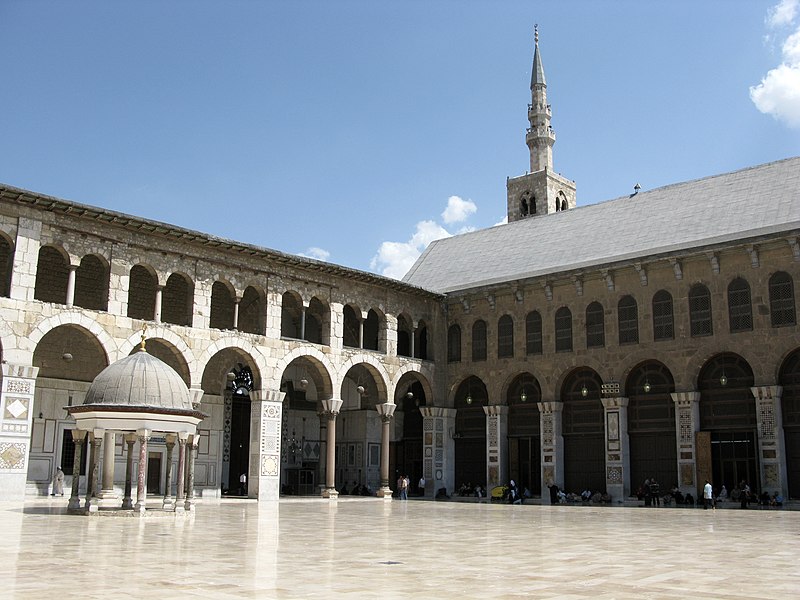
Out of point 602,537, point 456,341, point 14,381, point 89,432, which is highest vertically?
point 456,341

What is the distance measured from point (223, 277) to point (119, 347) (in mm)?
4337

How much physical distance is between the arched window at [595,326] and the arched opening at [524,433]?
9.29ft

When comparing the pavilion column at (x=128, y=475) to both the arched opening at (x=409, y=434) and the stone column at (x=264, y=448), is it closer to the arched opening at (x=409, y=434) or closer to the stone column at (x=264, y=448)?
the stone column at (x=264, y=448)

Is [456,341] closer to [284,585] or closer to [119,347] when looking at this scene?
[119,347]

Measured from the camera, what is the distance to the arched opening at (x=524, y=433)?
1253 inches

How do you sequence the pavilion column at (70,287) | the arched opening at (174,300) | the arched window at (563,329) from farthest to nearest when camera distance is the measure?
the arched window at (563,329) → the arched opening at (174,300) → the pavilion column at (70,287)

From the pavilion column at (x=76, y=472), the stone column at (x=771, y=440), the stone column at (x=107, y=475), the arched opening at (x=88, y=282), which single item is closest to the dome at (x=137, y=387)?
the pavilion column at (x=76, y=472)

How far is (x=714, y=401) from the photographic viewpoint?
27.2m

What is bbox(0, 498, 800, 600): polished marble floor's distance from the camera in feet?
27.1

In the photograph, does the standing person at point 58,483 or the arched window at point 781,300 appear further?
the standing person at point 58,483

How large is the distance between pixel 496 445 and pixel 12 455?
17.2 metres

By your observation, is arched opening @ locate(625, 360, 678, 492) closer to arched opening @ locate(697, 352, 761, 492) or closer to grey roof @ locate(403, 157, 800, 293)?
arched opening @ locate(697, 352, 761, 492)

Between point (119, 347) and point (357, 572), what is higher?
point (119, 347)

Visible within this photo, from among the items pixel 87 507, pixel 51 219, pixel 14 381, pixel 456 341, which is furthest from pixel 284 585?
pixel 456 341
